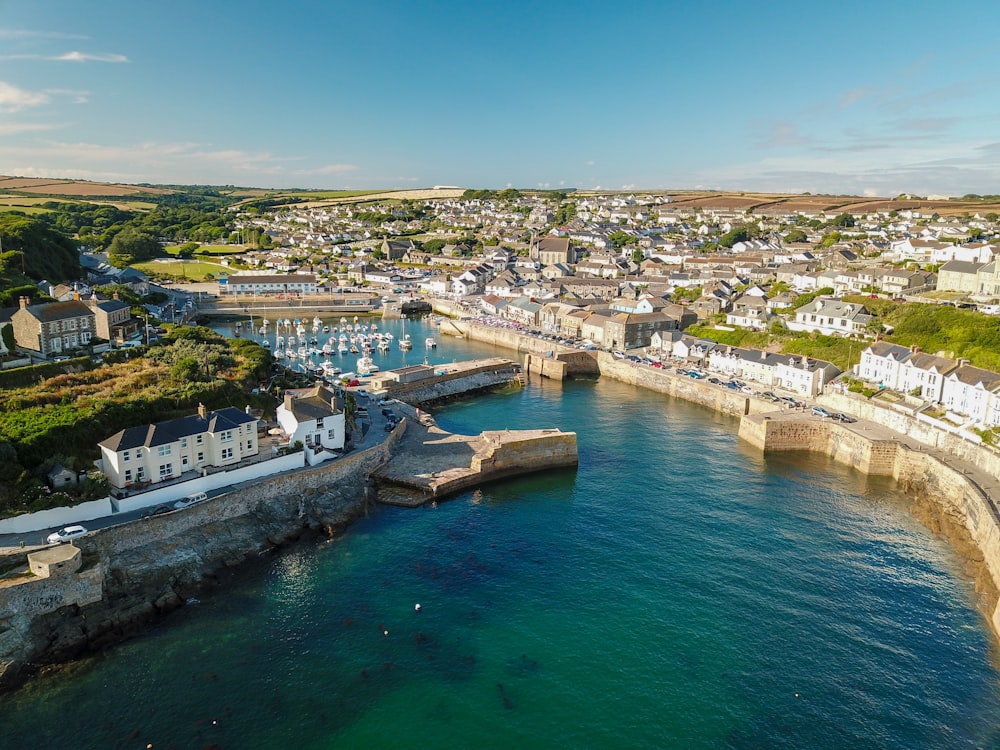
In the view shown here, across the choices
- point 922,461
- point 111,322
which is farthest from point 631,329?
point 111,322

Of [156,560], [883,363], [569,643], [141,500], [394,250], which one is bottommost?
[569,643]

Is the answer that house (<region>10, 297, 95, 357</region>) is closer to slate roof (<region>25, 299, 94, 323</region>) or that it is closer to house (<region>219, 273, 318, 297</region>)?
slate roof (<region>25, 299, 94, 323</region>)

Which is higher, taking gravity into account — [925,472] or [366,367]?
[366,367]

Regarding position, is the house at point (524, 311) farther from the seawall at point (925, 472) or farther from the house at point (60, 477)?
the house at point (60, 477)

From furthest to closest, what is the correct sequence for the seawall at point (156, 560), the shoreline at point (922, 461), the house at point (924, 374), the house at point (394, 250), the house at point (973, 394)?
the house at point (394, 250), the house at point (924, 374), the house at point (973, 394), the shoreline at point (922, 461), the seawall at point (156, 560)

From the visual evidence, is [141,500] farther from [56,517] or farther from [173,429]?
[173,429]

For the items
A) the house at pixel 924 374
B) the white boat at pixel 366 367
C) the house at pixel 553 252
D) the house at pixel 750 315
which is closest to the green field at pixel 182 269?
the house at pixel 553 252
